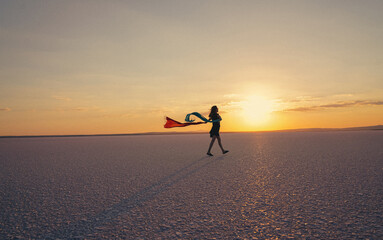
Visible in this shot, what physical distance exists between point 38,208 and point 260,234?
359 centimetres

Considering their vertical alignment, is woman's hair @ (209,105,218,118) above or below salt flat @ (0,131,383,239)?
above

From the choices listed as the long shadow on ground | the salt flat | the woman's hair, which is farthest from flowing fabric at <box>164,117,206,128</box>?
the long shadow on ground

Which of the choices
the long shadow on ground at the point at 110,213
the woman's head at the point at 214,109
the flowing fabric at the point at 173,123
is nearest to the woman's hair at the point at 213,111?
the woman's head at the point at 214,109

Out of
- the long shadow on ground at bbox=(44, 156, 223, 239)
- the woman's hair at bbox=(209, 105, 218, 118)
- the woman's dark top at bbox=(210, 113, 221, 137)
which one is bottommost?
the long shadow on ground at bbox=(44, 156, 223, 239)

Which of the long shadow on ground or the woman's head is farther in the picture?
the woman's head

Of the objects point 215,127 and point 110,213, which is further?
point 215,127

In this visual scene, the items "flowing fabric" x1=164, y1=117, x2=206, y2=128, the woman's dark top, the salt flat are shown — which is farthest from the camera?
the woman's dark top

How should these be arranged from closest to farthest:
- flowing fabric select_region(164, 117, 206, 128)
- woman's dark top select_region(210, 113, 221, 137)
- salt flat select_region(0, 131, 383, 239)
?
1. salt flat select_region(0, 131, 383, 239)
2. flowing fabric select_region(164, 117, 206, 128)
3. woman's dark top select_region(210, 113, 221, 137)

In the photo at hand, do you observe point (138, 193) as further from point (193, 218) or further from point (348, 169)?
point (348, 169)

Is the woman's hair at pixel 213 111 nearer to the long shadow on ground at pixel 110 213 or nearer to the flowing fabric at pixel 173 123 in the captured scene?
the flowing fabric at pixel 173 123

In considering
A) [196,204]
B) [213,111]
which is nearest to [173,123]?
[213,111]

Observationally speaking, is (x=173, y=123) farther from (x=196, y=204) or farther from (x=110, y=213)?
(x=110, y=213)

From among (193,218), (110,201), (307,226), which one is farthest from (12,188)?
(307,226)

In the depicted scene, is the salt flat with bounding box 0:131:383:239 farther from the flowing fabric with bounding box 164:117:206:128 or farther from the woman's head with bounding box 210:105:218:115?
the woman's head with bounding box 210:105:218:115
